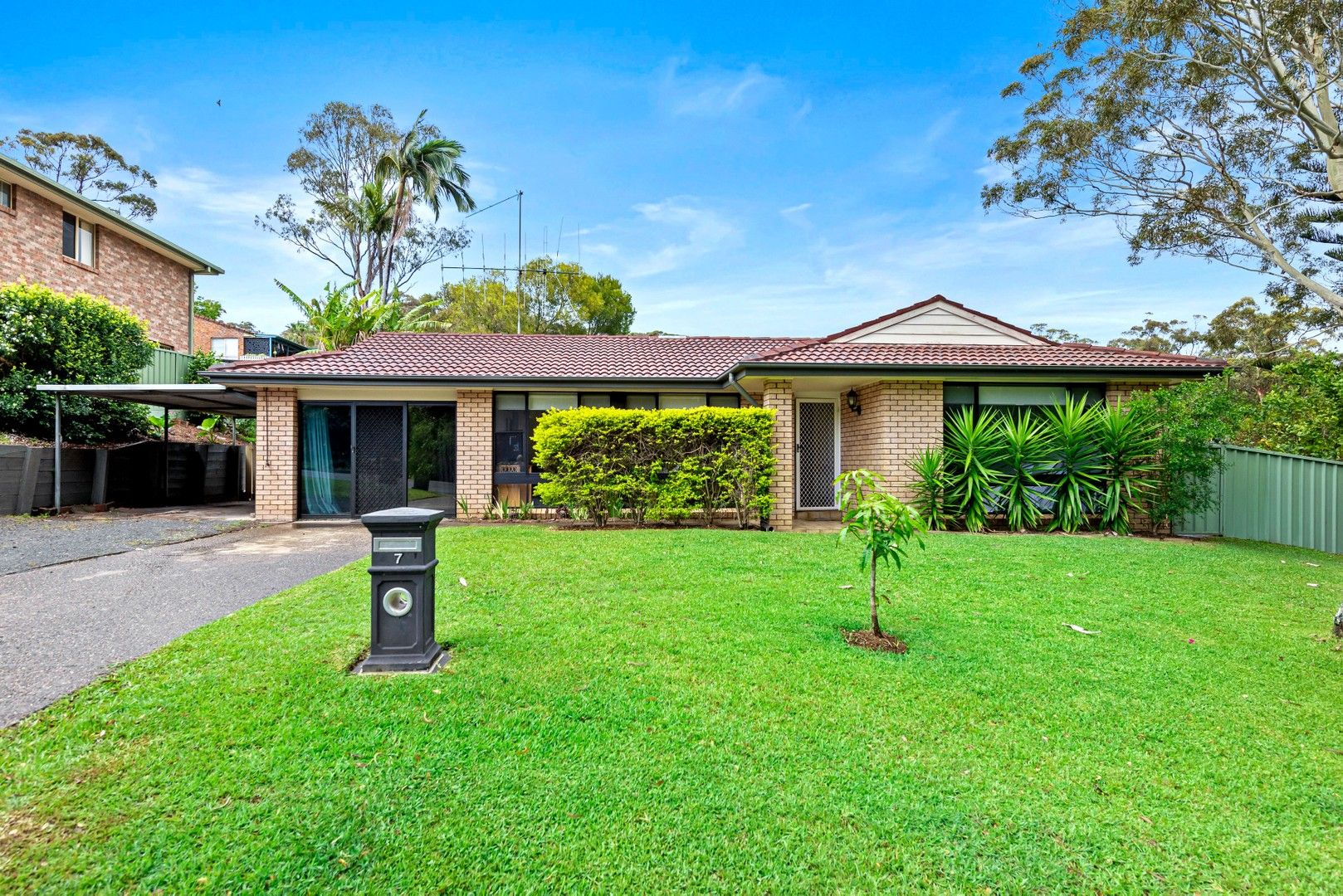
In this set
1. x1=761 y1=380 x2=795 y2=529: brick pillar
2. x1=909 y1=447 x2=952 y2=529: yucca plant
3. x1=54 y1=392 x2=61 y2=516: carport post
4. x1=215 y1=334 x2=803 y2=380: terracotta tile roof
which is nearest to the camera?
x1=909 y1=447 x2=952 y2=529: yucca plant

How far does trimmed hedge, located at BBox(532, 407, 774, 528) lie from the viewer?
372 inches

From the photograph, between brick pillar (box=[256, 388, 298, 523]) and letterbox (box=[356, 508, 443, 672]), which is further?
brick pillar (box=[256, 388, 298, 523])

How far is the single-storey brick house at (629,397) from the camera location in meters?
10.1

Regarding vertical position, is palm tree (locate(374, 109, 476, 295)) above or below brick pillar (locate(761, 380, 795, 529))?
above

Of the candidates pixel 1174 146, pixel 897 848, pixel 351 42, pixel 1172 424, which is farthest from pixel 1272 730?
pixel 351 42

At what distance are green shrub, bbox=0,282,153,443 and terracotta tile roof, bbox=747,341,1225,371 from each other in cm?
1461

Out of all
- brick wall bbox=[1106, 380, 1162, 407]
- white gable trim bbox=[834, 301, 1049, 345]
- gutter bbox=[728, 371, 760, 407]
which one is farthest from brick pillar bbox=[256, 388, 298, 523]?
brick wall bbox=[1106, 380, 1162, 407]

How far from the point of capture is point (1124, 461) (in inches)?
365

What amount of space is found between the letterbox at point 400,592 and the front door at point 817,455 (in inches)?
371

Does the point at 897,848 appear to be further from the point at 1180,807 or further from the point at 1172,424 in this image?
the point at 1172,424

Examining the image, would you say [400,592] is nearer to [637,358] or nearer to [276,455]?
[276,455]

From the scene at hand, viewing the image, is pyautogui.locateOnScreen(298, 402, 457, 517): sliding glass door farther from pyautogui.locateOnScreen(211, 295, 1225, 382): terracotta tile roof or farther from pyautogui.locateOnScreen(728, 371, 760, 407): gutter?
pyautogui.locateOnScreen(728, 371, 760, 407): gutter

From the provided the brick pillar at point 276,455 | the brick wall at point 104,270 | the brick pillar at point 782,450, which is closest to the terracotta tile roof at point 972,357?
the brick pillar at point 782,450

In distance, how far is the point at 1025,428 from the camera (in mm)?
9352
